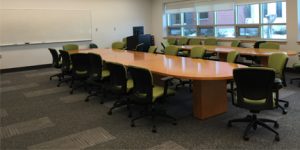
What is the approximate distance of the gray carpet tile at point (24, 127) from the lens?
3729mm

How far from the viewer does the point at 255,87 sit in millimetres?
3094

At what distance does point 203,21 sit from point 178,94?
513 centimetres

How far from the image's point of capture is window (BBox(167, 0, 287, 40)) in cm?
748

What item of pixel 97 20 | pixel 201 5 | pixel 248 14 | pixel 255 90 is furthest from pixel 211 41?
pixel 255 90

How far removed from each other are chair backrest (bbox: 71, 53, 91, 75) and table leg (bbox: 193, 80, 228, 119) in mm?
2497

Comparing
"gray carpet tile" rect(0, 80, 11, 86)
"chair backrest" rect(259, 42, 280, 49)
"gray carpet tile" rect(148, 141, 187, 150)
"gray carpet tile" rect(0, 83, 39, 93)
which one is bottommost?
"gray carpet tile" rect(148, 141, 187, 150)

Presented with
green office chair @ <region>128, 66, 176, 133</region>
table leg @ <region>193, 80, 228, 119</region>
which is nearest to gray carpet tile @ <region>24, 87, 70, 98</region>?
green office chair @ <region>128, 66, 176, 133</region>

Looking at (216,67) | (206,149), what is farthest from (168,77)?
(206,149)

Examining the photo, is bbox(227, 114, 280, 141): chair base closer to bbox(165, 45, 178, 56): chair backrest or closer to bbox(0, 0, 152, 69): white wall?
bbox(165, 45, 178, 56): chair backrest

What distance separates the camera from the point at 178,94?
532 cm

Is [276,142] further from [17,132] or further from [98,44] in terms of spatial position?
[98,44]

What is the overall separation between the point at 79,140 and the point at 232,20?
6791 mm

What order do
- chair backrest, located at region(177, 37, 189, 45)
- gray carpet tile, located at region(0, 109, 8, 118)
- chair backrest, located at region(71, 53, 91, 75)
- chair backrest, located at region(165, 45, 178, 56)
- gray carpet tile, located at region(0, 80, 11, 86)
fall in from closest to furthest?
gray carpet tile, located at region(0, 109, 8, 118)
chair backrest, located at region(71, 53, 91, 75)
chair backrest, located at region(165, 45, 178, 56)
gray carpet tile, located at region(0, 80, 11, 86)
chair backrest, located at region(177, 37, 189, 45)

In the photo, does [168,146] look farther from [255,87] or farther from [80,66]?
[80,66]
